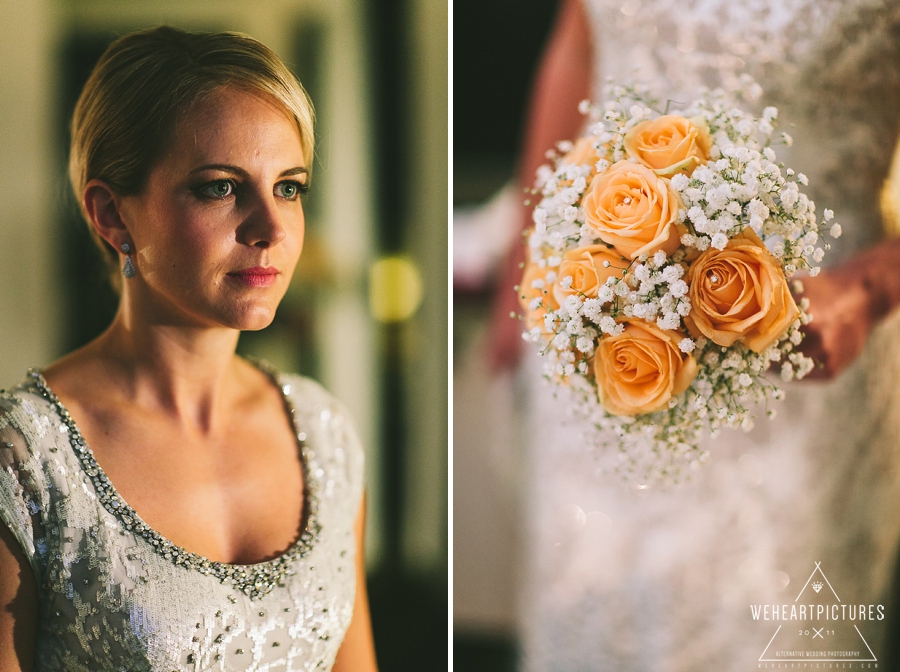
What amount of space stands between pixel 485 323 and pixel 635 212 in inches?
21.7

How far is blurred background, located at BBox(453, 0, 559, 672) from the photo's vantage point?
114cm

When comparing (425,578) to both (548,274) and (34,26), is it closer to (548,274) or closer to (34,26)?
(548,274)

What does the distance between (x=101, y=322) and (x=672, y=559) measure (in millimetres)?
867

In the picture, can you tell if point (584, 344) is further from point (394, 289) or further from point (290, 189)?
point (290, 189)

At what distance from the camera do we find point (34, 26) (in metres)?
0.84

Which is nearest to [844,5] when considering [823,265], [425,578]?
[823,265]

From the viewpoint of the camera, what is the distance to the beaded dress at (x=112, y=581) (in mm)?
727

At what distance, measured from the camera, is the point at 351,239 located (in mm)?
910

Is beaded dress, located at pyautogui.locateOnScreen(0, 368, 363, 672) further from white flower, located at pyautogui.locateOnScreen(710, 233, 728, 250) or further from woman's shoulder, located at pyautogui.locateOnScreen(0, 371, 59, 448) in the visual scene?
white flower, located at pyautogui.locateOnScreen(710, 233, 728, 250)

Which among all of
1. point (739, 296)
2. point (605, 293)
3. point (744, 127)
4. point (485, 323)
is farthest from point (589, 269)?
point (485, 323)

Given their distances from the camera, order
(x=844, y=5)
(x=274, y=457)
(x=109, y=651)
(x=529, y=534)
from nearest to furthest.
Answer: (x=109, y=651) → (x=274, y=457) → (x=844, y=5) → (x=529, y=534)

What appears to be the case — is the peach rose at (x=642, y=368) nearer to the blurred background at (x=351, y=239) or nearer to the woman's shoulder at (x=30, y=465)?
the blurred background at (x=351, y=239)

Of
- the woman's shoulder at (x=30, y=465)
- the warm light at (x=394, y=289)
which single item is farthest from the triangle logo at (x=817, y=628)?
the woman's shoulder at (x=30, y=465)

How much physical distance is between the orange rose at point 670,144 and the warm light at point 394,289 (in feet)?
1.04
